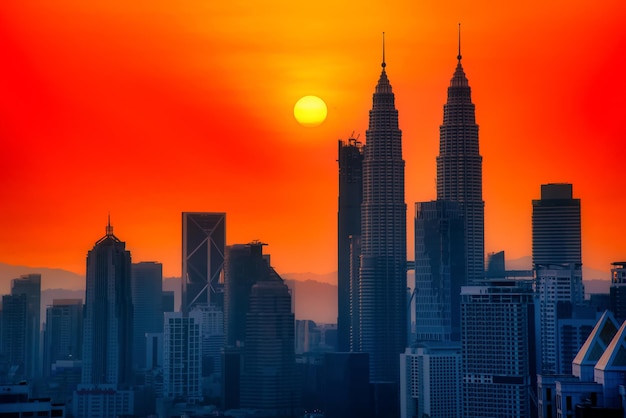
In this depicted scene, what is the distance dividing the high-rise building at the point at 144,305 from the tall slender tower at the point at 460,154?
1789 cm

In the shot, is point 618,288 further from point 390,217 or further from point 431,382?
point 390,217

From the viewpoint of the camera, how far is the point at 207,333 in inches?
3570

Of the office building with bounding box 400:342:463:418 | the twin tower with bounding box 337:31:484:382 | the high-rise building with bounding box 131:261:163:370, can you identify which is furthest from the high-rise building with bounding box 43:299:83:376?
the office building with bounding box 400:342:463:418

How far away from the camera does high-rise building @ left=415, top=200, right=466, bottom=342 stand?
8738 cm

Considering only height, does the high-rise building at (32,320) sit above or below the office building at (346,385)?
above

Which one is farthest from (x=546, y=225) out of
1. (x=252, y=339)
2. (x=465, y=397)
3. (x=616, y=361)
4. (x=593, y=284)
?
(x=616, y=361)

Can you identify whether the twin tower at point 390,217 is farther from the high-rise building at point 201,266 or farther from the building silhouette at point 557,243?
the high-rise building at point 201,266

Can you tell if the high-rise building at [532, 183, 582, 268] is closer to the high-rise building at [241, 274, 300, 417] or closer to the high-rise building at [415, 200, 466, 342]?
the high-rise building at [415, 200, 466, 342]

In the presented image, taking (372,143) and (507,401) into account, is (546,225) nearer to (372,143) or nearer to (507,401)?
(372,143)

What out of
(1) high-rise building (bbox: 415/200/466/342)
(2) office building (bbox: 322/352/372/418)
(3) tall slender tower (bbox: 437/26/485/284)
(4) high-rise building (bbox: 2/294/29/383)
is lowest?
(2) office building (bbox: 322/352/372/418)

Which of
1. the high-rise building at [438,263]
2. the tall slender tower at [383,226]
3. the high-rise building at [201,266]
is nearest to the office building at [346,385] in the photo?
the tall slender tower at [383,226]

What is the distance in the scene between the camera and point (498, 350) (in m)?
60.9

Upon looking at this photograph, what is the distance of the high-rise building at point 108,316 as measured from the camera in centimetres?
8644

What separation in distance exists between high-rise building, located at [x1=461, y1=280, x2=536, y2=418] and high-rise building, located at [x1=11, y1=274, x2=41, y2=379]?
20.5 metres
